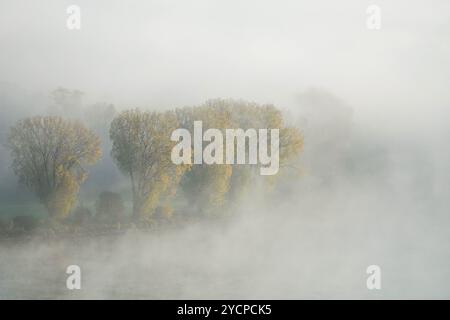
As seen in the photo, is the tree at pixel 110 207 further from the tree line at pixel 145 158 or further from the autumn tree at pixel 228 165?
the autumn tree at pixel 228 165

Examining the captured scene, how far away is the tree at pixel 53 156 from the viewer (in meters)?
10.8

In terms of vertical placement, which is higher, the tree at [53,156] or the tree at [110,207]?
the tree at [53,156]

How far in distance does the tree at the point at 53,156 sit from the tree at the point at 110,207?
45 centimetres

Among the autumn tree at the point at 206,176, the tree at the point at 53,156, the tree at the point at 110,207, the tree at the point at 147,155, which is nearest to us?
the tree at the point at 53,156

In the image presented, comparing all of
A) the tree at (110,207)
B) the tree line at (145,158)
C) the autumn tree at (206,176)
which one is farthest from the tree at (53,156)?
the autumn tree at (206,176)

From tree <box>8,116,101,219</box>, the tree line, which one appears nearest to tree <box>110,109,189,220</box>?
the tree line

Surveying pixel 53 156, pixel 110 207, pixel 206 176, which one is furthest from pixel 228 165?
pixel 53 156

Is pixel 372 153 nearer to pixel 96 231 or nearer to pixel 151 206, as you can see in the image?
pixel 151 206

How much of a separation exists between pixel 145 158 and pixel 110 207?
106 centimetres

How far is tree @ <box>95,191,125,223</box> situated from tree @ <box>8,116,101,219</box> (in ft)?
1.49

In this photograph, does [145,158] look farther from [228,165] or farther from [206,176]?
[228,165]

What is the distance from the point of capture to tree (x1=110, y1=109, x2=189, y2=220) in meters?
11.1
